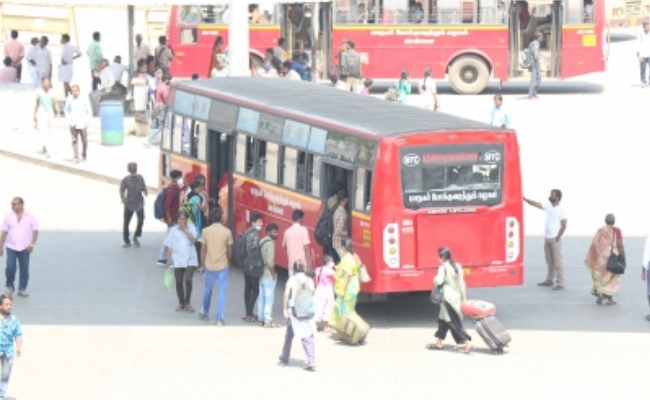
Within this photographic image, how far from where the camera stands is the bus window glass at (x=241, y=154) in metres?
23.4

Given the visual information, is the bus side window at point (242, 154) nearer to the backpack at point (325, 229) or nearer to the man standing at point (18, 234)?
the backpack at point (325, 229)

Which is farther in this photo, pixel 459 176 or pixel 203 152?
pixel 203 152

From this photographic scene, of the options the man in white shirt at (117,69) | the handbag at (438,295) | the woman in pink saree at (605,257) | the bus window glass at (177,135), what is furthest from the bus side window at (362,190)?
the man in white shirt at (117,69)

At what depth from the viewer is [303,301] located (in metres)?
18.2

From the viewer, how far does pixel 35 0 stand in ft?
119

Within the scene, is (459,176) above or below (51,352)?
above

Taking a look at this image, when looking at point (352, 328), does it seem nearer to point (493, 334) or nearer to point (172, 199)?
point (493, 334)

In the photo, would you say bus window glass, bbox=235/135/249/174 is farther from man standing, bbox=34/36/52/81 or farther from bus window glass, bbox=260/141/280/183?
man standing, bbox=34/36/52/81

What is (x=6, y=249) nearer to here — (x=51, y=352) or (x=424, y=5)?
(x=51, y=352)

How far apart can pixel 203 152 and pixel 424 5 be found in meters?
17.5

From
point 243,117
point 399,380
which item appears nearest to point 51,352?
point 399,380

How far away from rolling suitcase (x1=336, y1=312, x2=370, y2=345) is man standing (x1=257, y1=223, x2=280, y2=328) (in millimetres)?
1050

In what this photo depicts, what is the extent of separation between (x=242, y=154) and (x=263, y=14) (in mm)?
18504

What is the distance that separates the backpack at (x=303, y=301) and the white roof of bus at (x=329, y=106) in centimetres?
262
